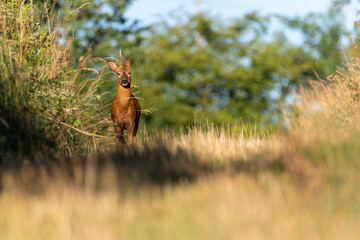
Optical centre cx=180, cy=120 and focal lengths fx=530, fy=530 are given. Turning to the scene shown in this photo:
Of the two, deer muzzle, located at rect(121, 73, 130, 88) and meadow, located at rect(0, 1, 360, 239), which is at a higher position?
deer muzzle, located at rect(121, 73, 130, 88)

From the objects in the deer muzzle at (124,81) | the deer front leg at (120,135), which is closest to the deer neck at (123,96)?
the deer muzzle at (124,81)

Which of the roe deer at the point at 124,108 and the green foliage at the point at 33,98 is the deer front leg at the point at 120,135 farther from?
the green foliage at the point at 33,98

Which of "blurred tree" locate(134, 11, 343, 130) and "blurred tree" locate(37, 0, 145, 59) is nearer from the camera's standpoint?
"blurred tree" locate(37, 0, 145, 59)

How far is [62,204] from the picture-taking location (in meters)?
4.43

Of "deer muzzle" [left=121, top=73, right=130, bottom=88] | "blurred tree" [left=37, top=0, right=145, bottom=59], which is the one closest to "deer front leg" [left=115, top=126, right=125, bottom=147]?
"deer muzzle" [left=121, top=73, right=130, bottom=88]

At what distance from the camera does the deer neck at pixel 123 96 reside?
409 inches

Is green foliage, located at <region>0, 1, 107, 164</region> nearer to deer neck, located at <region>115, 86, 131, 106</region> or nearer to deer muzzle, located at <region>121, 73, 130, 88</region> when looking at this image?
deer neck, located at <region>115, 86, 131, 106</region>

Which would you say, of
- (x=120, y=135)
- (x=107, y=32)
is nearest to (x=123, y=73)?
(x=120, y=135)

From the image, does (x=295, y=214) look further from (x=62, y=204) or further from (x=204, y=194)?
(x=62, y=204)

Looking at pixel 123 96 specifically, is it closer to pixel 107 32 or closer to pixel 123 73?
pixel 123 73

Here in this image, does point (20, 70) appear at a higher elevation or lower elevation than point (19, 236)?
higher

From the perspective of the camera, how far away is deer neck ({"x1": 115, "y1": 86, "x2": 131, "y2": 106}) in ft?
34.1

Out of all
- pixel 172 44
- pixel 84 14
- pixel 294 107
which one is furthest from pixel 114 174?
pixel 172 44

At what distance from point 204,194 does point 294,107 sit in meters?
6.22
